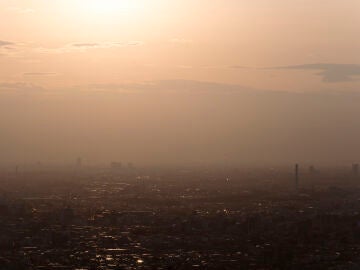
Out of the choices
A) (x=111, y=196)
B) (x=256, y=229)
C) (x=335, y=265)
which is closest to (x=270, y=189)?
(x=111, y=196)

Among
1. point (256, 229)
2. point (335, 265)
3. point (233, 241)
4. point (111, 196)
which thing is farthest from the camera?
point (111, 196)

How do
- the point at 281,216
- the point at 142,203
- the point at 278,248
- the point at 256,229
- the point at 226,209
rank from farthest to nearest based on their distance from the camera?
the point at 142,203 < the point at 226,209 < the point at 281,216 < the point at 256,229 < the point at 278,248

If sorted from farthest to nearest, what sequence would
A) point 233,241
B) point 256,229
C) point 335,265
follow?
1. point 256,229
2. point 233,241
3. point 335,265

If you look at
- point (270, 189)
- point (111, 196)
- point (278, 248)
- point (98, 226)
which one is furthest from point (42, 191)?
point (278, 248)

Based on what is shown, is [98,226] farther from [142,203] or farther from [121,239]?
[142,203]

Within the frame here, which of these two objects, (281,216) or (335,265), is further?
(281,216)

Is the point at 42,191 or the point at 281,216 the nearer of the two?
the point at 281,216

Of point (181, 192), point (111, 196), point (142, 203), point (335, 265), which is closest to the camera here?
point (335, 265)

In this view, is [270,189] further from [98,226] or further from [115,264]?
[115,264]
